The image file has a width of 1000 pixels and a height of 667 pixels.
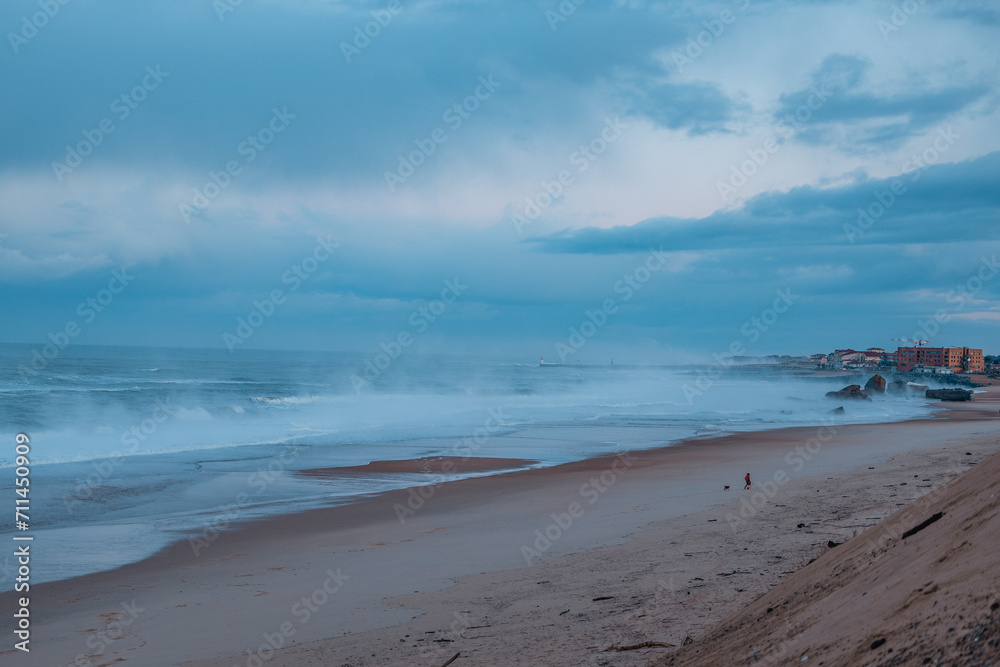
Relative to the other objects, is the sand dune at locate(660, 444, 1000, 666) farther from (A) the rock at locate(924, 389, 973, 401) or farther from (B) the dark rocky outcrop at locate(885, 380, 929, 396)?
(B) the dark rocky outcrop at locate(885, 380, 929, 396)

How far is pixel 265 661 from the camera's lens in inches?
245

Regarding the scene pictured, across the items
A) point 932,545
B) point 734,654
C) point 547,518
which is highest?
point 932,545

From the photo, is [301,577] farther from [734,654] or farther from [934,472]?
[934,472]

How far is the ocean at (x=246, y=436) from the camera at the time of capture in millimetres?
13703

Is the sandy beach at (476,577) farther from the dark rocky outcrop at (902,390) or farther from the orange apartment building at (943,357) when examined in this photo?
the orange apartment building at (943,357)

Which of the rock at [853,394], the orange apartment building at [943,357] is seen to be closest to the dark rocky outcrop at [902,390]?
the rock at [853,394]

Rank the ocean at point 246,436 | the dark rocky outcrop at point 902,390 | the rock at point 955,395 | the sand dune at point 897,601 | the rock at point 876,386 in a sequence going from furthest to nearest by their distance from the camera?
the dark rocky outcrop at point 902,390 → the rock at point 876,386 → the rock at point 955,395 → the ocean at point 246,436 → the sand dune at point 897,601

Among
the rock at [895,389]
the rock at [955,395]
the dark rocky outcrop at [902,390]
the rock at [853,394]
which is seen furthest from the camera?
the rock at [895,389]

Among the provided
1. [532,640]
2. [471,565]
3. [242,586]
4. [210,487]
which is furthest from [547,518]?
[210,487]

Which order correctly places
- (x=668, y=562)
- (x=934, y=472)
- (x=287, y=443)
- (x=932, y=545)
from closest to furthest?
(x=932, y=545), (x=668, y=562), (x=934, y=472), (x=287, y=443)

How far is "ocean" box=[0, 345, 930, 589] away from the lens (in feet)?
45.0

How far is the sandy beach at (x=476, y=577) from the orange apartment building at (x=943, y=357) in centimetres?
16445

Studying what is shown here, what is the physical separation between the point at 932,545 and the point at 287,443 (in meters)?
25.2

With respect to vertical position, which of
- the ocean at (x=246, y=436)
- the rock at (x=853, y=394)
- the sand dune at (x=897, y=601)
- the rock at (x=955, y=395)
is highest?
the sand dune at (x=897, y=601)
